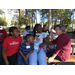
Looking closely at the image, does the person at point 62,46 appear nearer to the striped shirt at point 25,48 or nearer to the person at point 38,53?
the person at point 38,53

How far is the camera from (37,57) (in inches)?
81.1

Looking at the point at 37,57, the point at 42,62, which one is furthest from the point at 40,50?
the point at 42,62

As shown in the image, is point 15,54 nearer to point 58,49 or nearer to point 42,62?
point 42,62

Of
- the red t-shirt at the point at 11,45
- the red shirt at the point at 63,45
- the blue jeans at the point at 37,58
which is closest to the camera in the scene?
the red shirt at the point at 63,45

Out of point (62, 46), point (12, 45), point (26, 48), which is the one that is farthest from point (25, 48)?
point (62, 46)

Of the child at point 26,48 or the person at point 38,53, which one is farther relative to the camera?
the child at point 26,48

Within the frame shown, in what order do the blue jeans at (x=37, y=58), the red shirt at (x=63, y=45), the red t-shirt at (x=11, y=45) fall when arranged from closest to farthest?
the red shirt at (x=63, y=45) → the blue jeans at (x=37, y=58) → the red t-shirt at (x=11, y=45)

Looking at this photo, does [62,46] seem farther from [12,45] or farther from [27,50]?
[12,45]

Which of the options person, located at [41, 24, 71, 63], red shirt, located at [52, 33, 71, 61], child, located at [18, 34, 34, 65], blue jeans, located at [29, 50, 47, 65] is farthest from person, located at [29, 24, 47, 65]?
red shirt, located at [52, 33, 71, 61]

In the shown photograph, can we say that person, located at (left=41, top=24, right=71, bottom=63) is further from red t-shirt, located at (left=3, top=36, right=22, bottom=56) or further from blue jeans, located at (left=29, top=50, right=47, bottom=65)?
red t-shirt, located at (left=3, top=36, right=22, bottom=56)

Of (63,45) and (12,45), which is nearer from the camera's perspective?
(63,45)

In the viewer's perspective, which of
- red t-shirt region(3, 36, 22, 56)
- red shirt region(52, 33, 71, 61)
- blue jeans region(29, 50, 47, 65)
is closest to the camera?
red shirt region(52, 33, 71, 61)

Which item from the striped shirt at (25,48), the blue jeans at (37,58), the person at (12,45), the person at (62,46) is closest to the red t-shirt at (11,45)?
the person at (12,45)
